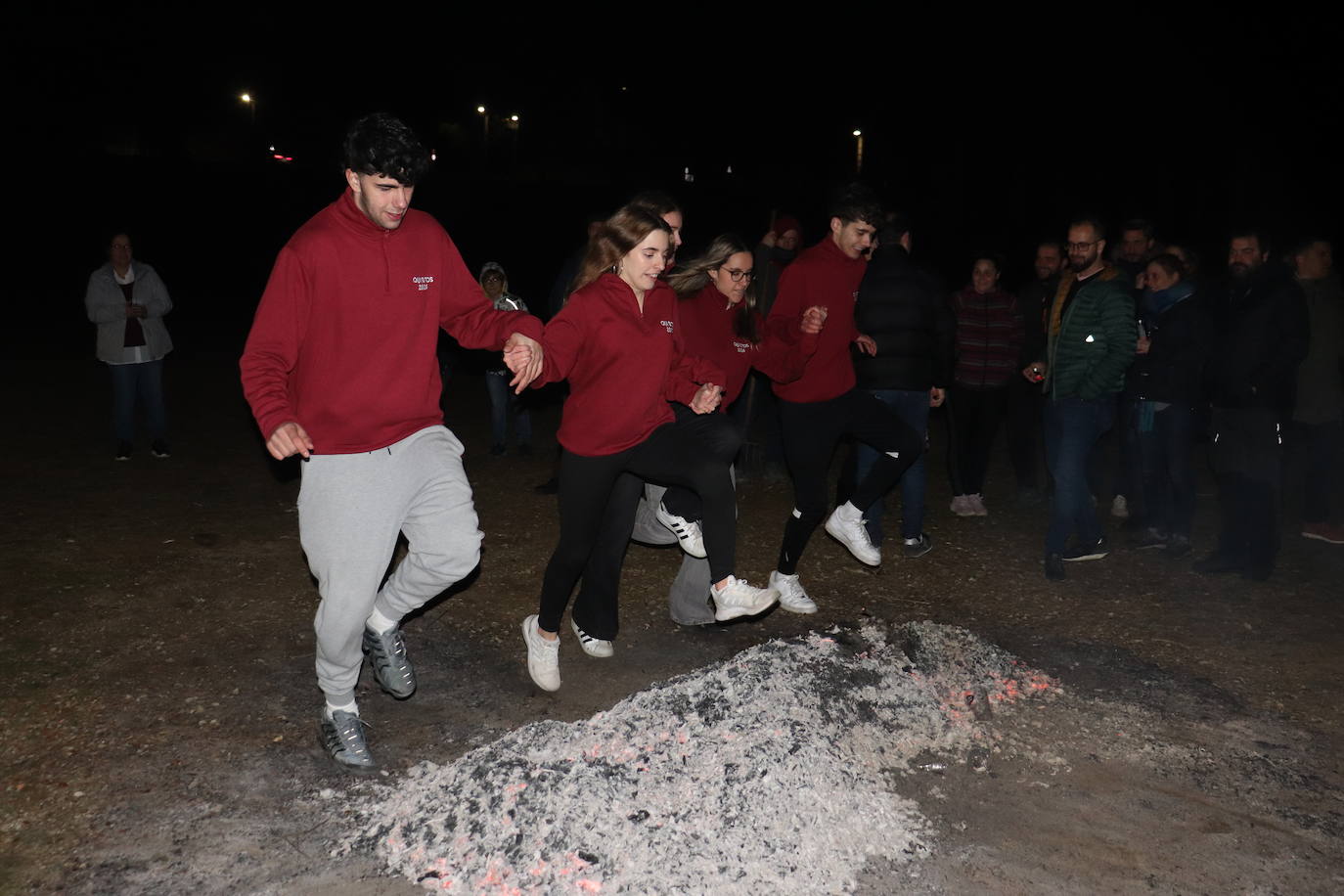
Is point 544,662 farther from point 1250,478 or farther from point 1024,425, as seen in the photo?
point 1024,425

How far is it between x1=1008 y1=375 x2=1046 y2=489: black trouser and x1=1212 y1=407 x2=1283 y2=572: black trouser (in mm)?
1899

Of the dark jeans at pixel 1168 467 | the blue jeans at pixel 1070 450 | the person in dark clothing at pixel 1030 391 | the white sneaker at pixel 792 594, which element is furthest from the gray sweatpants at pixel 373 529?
the person in dark clothing at pixel 1030 391

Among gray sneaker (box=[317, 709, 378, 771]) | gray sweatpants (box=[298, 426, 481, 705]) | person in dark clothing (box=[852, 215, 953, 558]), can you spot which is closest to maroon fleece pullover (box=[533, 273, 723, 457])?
gray sweatpants (box=[298, 426, 481, 705])

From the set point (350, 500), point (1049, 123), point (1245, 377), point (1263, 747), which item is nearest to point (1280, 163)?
point (1049, 123)

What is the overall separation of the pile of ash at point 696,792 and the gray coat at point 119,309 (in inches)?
284

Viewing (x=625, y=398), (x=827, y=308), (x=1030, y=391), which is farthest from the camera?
(x=1030, y=391)

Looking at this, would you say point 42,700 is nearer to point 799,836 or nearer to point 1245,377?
point 799,836

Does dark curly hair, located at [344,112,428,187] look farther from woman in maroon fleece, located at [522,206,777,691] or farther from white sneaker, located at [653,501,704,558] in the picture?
white sneaker, located at [653,501,704,558]

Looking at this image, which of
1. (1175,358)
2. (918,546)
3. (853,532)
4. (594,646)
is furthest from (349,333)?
(1175,358)

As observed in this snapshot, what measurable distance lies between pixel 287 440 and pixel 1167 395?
624cm

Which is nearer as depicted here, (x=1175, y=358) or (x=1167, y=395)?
(x=1175, y=358)

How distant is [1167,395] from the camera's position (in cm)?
759

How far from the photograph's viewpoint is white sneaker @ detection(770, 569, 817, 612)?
6156 mm

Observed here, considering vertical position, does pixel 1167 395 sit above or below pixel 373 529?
above
